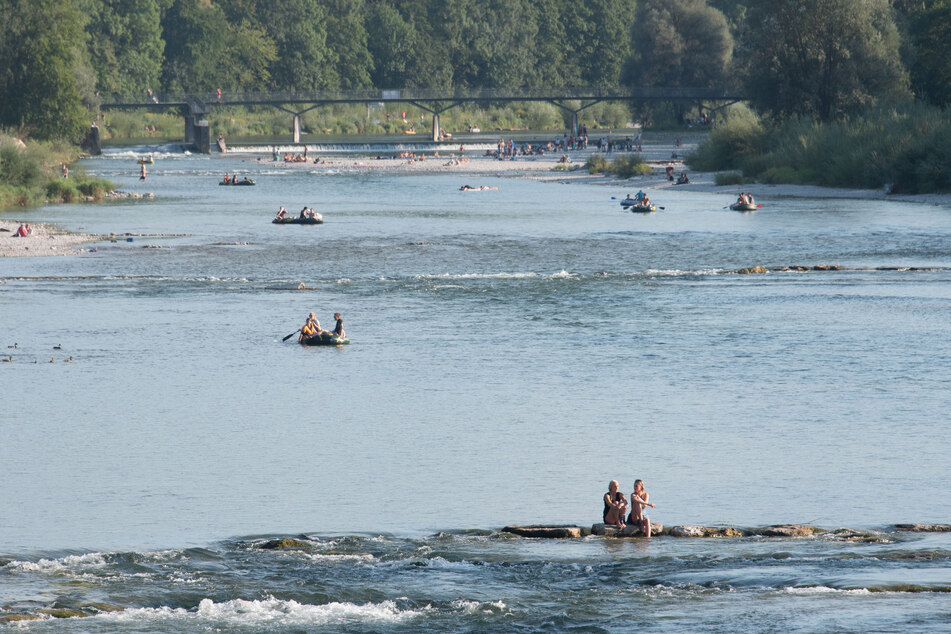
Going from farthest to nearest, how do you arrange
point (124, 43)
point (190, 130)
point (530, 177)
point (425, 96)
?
point (124, 43), point (425, 96), point (190, 130), point (530, 177)

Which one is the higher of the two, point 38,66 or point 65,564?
point 38,66

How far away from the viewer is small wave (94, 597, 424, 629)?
18.4m

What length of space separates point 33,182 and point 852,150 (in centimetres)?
5663

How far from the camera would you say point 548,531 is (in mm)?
22234

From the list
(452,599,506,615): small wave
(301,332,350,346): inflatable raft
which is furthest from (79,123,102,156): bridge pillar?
(452,599,506,615): small wave

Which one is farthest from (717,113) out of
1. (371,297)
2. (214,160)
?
(371,297)

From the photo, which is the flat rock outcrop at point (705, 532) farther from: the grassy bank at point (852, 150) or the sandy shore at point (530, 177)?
the grassy bank at point (852, 150)

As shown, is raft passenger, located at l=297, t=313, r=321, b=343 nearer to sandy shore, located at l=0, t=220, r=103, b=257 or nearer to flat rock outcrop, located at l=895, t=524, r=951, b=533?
flat rock outcrop, located at l=895, t=524, r=951, b=533

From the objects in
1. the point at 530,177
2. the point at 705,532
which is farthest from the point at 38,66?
the point at 705,532

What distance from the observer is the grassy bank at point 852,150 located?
8338cm

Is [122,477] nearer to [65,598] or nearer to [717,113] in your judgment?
[65,598]

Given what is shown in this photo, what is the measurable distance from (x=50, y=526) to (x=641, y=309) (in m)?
28.3

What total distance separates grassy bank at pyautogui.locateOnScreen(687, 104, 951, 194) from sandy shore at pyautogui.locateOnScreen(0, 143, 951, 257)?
1168 mm

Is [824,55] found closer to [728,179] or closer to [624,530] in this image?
[728,179]
